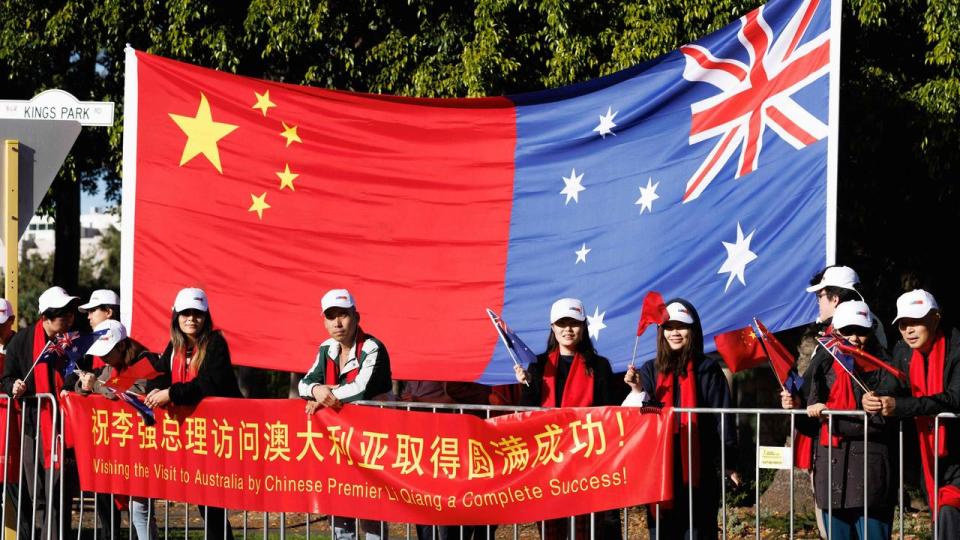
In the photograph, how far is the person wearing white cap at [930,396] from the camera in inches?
273

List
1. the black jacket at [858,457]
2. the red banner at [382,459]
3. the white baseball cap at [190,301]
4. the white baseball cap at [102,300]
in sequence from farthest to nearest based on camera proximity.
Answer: the white baseball cap at [102,300], the white baseball cap at [190,301], the red banner at [382,459], the black jacket at [858,457]

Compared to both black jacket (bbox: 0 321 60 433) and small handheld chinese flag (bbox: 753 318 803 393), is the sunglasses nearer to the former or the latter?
small handheld chinese flag (bbox: 753 318 803 393)

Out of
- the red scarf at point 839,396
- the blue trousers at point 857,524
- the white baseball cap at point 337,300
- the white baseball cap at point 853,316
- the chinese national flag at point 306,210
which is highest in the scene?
the chinese national flag at point 306,210

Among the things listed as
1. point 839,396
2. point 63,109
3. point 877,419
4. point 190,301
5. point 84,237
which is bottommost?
point 877,419

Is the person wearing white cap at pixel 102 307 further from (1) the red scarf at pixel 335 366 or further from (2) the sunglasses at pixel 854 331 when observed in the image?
(2) the sunglasses at pixel 854 331

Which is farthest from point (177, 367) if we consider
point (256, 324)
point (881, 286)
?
point (881, 286)

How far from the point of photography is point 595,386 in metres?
8.17

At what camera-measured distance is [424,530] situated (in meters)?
9.30

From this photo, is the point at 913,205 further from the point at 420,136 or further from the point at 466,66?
the point at 420,136

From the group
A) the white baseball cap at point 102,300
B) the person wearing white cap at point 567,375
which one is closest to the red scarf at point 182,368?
the white baseball cap at point 102,300

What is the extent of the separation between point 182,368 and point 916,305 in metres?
4.24

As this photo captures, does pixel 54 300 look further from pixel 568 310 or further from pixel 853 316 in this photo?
pixel 853 316

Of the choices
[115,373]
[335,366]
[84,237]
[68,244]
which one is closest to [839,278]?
[335,366]

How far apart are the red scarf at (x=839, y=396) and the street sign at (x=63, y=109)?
195 inches
